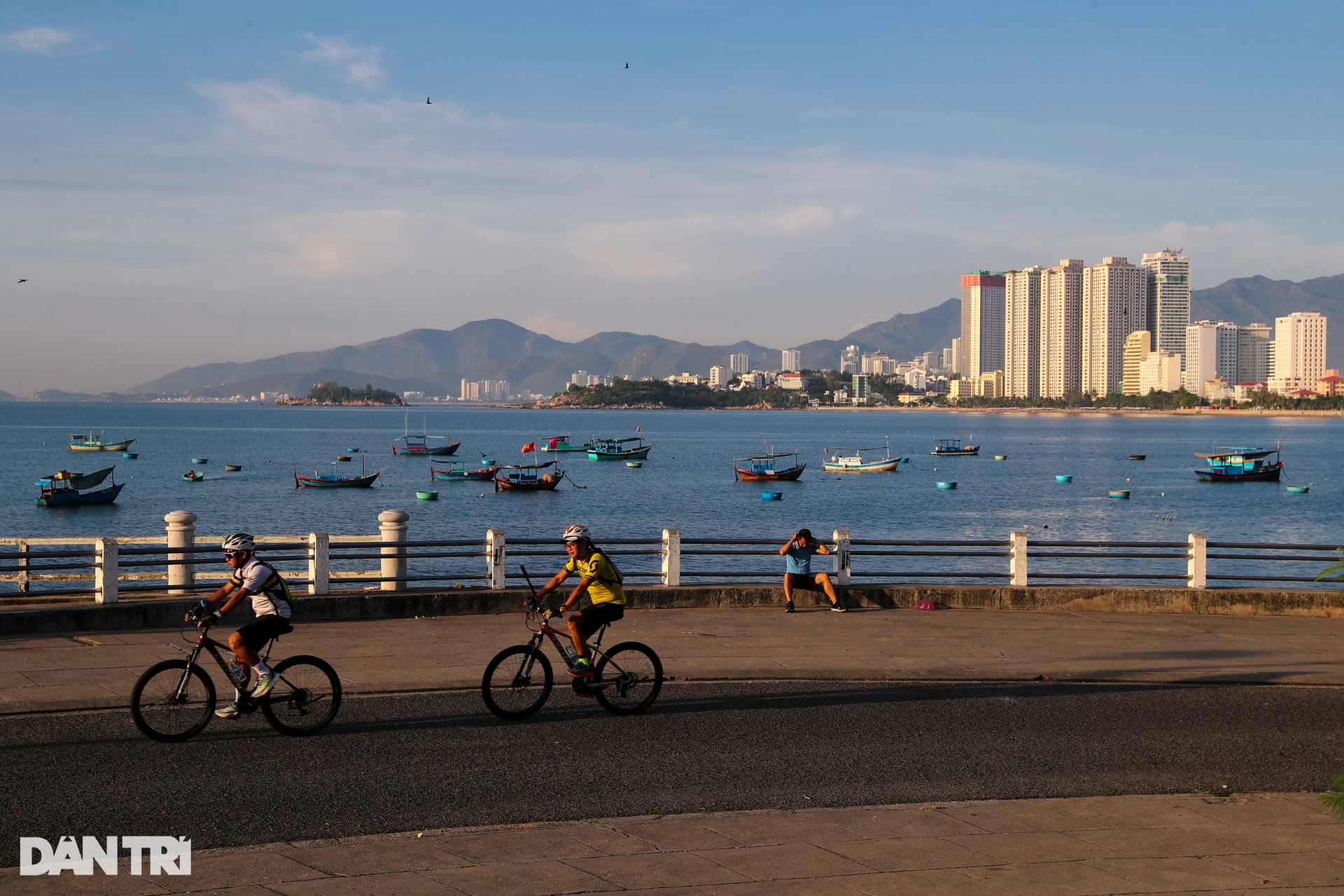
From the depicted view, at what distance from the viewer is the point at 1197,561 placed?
19.0m

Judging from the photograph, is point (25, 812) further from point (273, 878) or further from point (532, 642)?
point (532, 642)

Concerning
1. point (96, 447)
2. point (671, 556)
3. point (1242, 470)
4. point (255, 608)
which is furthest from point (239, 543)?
point (96, 447)

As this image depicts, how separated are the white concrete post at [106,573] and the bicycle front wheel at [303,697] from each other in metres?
7.01

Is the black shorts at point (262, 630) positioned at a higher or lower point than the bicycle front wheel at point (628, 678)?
higher

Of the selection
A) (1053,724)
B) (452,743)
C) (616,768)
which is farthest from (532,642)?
(1053,724)

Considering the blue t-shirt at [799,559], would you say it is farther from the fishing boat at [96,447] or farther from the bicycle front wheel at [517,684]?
the fishing boat at [96,447]

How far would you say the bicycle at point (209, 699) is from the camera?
9.92 m

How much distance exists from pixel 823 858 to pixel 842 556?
445 inches

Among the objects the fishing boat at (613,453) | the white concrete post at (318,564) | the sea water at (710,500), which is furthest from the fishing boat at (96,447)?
the white concrete post at (318,564)

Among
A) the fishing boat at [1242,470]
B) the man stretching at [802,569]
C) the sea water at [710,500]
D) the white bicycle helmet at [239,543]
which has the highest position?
the white bicycle helmet at [239,543]

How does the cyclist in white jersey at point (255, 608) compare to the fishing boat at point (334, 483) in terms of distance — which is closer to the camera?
the cyclist in white jersey at point (255, 608)

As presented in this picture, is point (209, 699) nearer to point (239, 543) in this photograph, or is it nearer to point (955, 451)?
point (239, 543)

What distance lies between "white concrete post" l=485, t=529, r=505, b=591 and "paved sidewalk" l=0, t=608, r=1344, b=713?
909mm

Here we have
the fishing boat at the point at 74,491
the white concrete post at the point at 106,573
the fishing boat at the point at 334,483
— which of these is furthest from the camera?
the fishing boat at the point at 334,483
